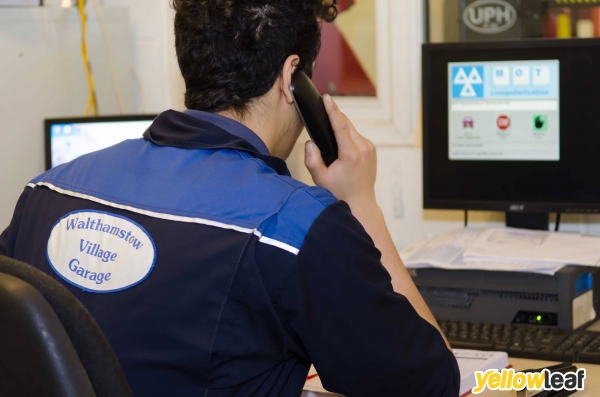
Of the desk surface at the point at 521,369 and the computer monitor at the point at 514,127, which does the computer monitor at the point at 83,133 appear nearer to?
the computer monitor at the point at 514,127

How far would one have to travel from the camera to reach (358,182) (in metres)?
1.15

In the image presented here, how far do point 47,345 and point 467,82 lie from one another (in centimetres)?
128

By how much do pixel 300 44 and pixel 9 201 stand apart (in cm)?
103

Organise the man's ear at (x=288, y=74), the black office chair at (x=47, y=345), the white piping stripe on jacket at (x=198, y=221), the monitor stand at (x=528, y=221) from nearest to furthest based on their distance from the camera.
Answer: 1. the black office chair at (x=47, y=345)
2. the white piping stripe on jacket at (x=198, y=221)
3. the man's ear at (x=288, y=74)
4. the monitor stand at (x=528, y=221)

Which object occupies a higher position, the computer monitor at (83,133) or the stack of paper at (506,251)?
the computer monitor at (83,133)

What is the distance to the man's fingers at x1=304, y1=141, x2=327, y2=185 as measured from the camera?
115 centimetres

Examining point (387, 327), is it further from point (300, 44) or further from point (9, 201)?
Result: point (9, 201)

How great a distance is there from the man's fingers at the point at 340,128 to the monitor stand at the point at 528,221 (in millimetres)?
707

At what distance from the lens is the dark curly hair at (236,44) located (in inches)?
40.3

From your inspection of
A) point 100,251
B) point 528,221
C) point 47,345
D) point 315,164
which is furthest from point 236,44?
point 528,221

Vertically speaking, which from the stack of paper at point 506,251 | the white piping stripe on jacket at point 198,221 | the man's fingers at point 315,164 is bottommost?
the stack of paper at point 506,251

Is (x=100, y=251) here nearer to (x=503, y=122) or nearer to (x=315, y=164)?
(x=315, y=164)

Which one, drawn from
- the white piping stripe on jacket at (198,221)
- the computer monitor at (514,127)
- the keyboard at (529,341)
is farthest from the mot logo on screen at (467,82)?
the white piping stripe on jacket at (198,221)

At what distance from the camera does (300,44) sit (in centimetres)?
108
